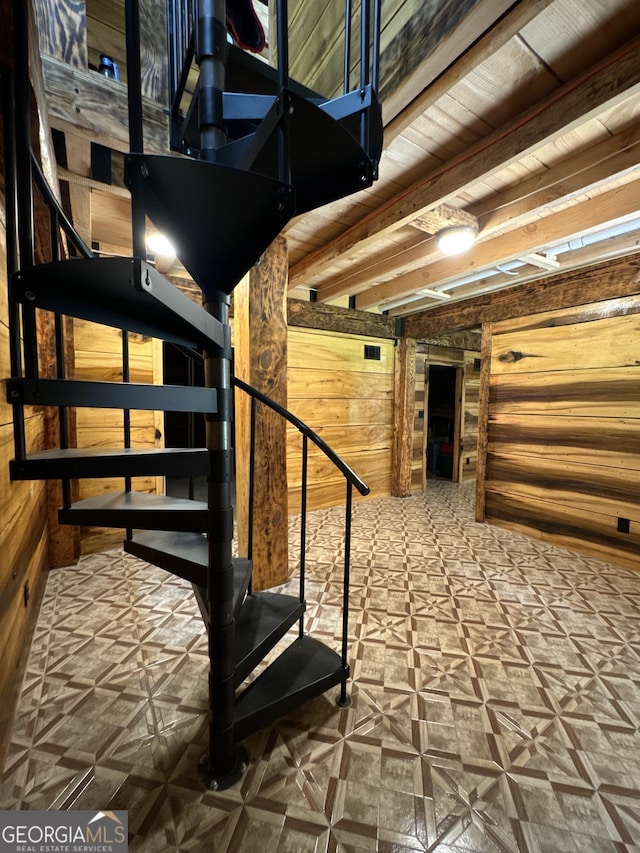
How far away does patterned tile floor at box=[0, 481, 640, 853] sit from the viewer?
36.0 inches

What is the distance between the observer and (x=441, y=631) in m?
1.70

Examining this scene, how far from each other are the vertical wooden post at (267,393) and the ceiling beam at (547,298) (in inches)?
87.5

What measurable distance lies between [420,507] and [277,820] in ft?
10.3

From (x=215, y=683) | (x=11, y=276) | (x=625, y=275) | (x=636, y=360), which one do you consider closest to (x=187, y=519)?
(x=215, y=683)

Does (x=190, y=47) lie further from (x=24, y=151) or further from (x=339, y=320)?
(x=339, y=320)

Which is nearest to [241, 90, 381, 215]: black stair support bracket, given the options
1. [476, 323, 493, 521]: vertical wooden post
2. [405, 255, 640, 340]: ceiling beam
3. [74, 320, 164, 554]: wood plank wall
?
[74, 320, 164, 554]: wood plank wall

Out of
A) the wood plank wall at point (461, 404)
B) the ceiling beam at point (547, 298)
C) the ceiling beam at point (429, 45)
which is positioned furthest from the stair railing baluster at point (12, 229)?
the wood plank wall at point (461, 404)

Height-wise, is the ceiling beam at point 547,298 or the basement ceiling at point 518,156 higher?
the basement ceiling at point 518,156

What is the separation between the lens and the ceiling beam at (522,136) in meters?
1.10

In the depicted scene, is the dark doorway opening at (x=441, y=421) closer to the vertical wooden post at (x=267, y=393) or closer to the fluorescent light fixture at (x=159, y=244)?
the vertical wooden post at (x=267, y=393)

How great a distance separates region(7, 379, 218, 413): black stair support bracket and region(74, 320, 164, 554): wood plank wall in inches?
77.4

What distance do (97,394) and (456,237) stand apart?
212 centimetres

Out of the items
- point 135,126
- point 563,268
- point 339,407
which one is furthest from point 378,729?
point 563,268

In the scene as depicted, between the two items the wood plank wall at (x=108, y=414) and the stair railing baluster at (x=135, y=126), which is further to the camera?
the wood plank wall at (x=108, y=414)
